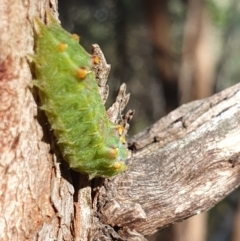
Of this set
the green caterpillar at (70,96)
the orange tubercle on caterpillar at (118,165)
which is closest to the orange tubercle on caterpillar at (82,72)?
the green caterpillar at (70,96)

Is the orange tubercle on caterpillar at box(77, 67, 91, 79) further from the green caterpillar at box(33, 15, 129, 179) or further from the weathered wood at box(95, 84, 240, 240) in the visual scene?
the weathered wood at box(95, 84, 240, 240)

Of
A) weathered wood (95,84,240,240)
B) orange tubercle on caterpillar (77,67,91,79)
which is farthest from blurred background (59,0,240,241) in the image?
orange tubercle on caterpillar (77,67,91,79)

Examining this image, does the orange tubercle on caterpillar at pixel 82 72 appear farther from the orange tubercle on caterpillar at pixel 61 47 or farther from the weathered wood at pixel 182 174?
the weathered wood at pixel 182 174

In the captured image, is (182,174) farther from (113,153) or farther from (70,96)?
(70,96)

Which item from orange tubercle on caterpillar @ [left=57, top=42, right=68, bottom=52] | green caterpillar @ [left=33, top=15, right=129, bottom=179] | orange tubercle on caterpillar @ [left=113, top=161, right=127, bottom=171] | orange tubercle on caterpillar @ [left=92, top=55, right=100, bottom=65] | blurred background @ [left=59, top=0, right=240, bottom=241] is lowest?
orange tubercle on caterpillar @ [left=113, top=161, right=127, bottom=171]

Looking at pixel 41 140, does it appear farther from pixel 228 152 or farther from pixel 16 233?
pixel 228 152

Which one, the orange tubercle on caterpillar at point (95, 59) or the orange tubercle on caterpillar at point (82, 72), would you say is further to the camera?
the orange tubercle on caterpillar at point (95, 59)
